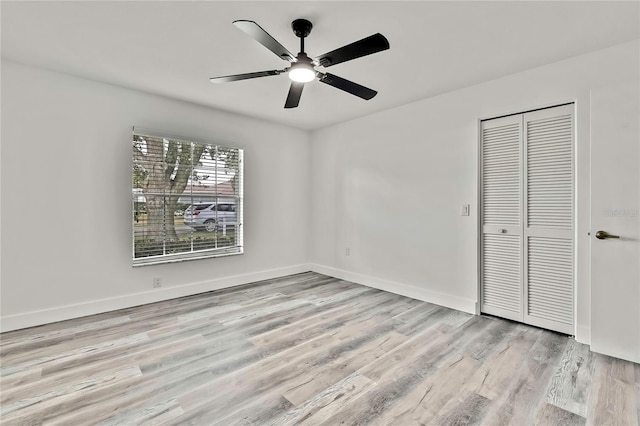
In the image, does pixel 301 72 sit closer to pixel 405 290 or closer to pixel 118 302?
pixel 405 290

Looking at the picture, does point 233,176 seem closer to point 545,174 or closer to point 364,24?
point 364,24

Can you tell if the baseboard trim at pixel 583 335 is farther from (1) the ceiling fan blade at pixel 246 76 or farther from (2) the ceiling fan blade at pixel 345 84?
(1) the ceiling fan blade at pixel 246 76

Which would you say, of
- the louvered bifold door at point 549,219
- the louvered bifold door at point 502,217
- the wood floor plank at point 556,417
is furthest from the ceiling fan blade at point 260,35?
the wood floor plank at point 556,417

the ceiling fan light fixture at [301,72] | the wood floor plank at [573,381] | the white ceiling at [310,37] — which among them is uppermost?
the white ceiling at [310,37]

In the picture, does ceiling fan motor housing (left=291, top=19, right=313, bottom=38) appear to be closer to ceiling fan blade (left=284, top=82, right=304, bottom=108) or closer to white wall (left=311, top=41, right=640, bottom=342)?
ceiling fan blade (left=284, top=82, right=304, bottom=108)

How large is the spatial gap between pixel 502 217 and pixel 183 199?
→ 3.75 metres

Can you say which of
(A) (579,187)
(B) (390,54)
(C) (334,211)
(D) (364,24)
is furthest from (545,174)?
(C) (334,211)

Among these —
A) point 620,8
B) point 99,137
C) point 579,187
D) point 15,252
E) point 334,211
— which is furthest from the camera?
point 334,211

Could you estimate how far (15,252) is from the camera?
→ 2.82m

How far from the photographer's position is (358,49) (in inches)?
77.6

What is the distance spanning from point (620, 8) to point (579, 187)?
1333 mm

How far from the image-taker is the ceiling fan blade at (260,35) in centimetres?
174

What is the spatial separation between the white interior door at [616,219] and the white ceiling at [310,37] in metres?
0.61

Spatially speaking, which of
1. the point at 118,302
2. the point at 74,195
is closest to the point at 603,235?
the point at 118,302
